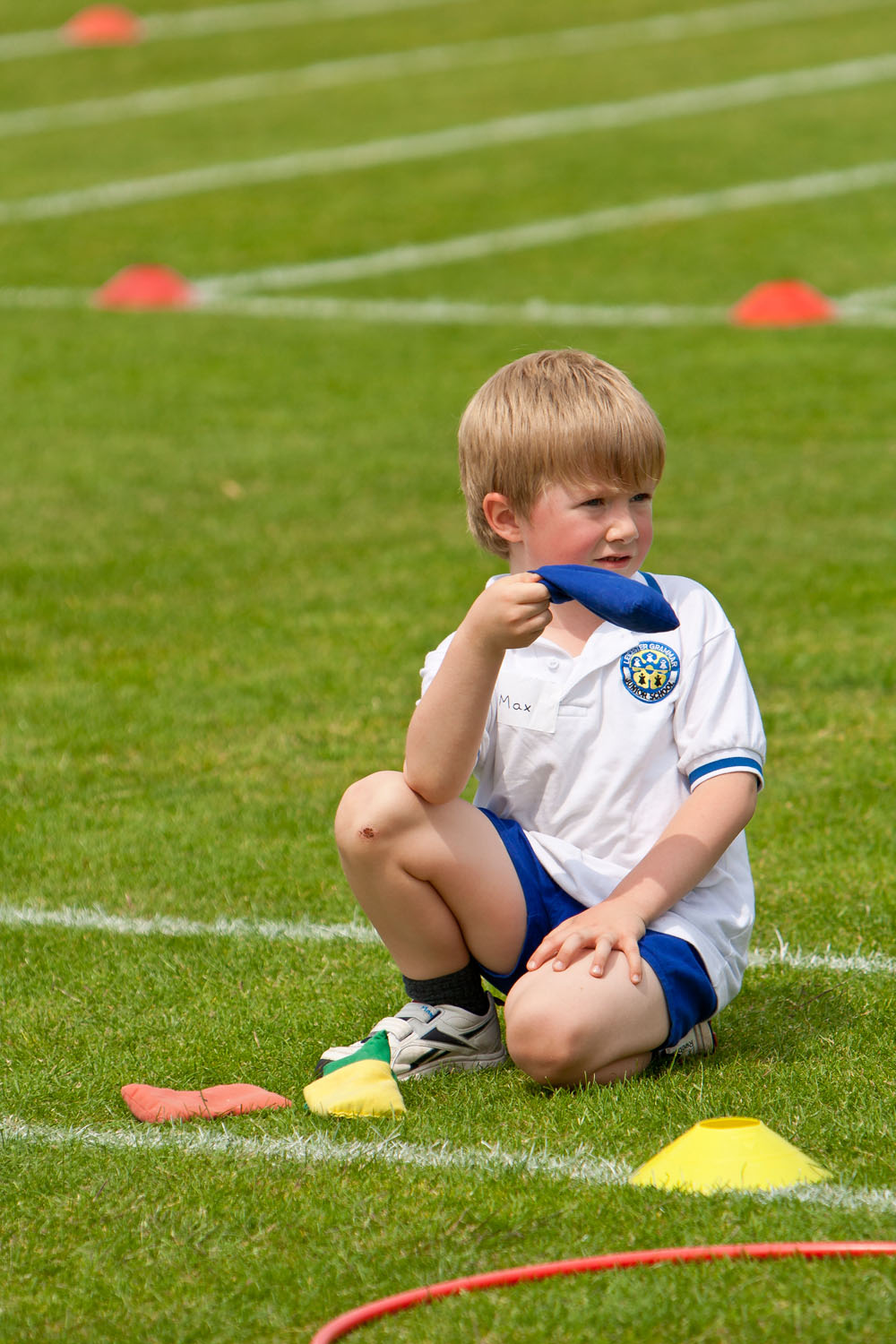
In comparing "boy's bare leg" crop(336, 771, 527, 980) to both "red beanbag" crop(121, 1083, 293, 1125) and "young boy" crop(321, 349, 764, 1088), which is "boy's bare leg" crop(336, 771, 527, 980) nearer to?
"young boy" crop(321, 349, 764, 1088)

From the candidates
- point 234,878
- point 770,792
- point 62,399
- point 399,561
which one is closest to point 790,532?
point 399,561

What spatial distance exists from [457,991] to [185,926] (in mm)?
1012

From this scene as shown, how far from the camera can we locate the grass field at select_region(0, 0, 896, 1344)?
3.05m

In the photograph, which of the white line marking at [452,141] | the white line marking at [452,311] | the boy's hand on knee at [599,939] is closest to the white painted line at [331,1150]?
the boy's hand on knee at [599,939]

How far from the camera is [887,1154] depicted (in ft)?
10.7

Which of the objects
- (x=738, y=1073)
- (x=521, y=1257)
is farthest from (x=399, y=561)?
(x=521, y=1257)

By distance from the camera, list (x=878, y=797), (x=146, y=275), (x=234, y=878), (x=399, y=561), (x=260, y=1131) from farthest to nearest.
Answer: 1. (x=146, y=275)
2. (x=399, y=561)
3. (x=878, y=797)
4. (x=234, y=878)
5. (x=260, y=1131)

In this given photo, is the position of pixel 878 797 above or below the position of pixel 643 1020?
below

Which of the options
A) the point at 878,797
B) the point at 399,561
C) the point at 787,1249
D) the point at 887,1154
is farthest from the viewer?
the point at 399,561

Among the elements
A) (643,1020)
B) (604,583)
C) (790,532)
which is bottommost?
(790,532)

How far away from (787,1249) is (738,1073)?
30.6 inches

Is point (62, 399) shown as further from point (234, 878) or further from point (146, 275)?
point (234, 878)

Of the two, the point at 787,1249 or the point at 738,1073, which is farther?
the point at 738,1073

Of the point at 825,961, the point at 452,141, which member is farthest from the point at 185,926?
the point at 452,141
